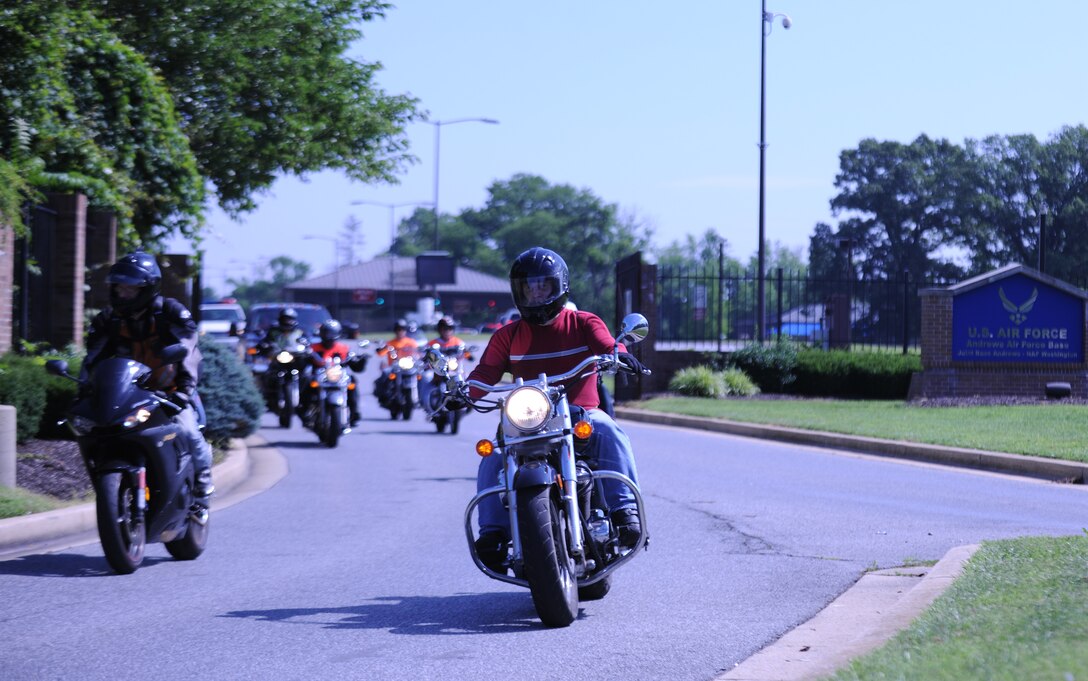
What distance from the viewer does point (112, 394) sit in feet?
26.1

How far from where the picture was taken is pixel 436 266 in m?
69.9

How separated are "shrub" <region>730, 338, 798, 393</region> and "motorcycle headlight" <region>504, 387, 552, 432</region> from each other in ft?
72.4

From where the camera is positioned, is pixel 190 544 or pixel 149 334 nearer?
pixel 149 334

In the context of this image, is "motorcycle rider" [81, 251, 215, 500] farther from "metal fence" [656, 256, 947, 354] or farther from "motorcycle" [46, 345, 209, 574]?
"metal fence" [656, 256, 947, 354]

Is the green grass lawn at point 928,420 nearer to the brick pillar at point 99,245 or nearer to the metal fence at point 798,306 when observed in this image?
the metal fence at point 798,306

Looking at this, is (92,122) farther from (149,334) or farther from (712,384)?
(712,384)

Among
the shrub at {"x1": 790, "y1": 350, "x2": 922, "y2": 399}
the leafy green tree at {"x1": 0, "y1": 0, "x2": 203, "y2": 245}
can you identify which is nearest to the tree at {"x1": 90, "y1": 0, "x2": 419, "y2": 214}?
the leafy green tree at {"x1": 0, "y1": 0, "x2": 203, "y2": 245}

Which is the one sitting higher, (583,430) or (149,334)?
(149,334)

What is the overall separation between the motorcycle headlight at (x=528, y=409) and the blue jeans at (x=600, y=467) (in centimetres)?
55

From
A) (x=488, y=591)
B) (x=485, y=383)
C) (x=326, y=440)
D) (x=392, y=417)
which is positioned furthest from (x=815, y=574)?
(x=392, y=417)

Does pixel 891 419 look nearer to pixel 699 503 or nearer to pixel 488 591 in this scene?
pixel 699 503

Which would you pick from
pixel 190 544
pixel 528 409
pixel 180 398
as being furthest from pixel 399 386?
pixel 528 409

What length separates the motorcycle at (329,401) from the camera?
17750 millimetres

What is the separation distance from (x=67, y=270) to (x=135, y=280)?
9876 mm
